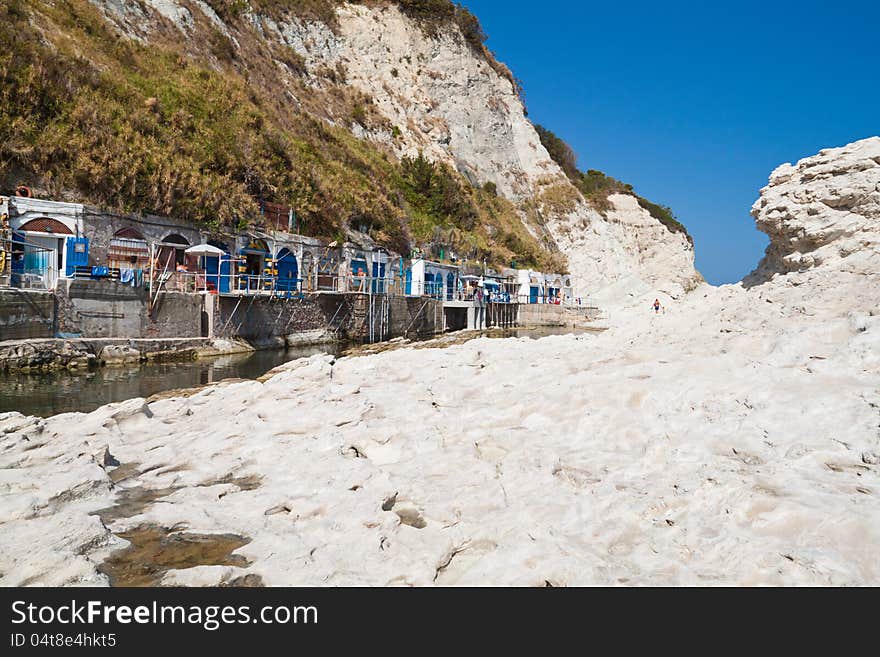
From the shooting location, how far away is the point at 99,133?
25.5m

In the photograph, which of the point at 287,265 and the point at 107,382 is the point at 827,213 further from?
the point at 287,265

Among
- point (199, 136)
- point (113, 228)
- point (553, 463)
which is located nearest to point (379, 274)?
point (199, 136)

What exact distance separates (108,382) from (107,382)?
1.2 inches

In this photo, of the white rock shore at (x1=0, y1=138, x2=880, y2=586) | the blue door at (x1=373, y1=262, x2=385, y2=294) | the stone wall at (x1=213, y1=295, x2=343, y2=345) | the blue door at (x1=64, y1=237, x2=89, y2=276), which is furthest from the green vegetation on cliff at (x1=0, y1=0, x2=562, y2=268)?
the white rock shore at (x1=0, y1=138, x2=880, y2=586)

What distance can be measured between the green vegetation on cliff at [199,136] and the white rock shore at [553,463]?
20.1 meters

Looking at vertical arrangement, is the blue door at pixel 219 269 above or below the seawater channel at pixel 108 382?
above

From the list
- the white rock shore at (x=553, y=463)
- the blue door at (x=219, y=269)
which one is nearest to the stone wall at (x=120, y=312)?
the blue door at (x=219, y=269)

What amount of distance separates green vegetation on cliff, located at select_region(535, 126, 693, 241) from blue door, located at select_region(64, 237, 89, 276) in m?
66.1

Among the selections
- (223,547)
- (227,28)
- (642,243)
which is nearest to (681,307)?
(223,547)

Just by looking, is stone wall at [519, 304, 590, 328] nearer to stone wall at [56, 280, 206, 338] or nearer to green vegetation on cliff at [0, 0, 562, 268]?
green vegetation on cliff at [0, 0, 562, 268]

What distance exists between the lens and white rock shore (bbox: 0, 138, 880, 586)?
3.67 m

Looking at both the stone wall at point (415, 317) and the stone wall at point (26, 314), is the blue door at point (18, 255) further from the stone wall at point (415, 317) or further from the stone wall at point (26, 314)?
the stone wall at point (415, 317)

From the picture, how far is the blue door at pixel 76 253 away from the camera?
22.1 meters

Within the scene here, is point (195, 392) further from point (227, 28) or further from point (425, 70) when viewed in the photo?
point (425, 70)
